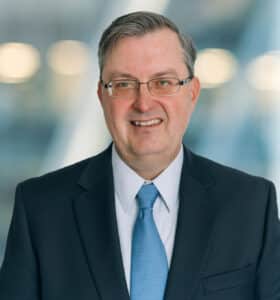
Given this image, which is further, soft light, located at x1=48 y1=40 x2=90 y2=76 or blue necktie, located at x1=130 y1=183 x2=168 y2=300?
soft light, located at x1=48 y1=40 x2=90 y2=76

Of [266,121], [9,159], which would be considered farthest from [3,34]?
[266,121]

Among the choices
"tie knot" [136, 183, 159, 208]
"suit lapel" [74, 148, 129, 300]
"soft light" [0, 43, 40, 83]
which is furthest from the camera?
"soft light" [0, 43, 40, 83]

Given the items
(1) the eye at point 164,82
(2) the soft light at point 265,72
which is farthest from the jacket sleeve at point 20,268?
(2) the soft light at point 265,72

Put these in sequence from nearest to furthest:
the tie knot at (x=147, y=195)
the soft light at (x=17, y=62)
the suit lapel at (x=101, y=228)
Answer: the suit lapel at (x=101, y=228) → the tie knot at (x=147, y=195) → the soft light at (x=17, y=62)

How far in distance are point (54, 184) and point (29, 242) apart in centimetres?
16

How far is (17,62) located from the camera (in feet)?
12.9

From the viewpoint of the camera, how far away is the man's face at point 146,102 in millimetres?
1736

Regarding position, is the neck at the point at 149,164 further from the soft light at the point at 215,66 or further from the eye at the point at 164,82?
the soft light at the point at 215,66

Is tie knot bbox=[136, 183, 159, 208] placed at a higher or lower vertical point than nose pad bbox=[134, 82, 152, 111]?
lower

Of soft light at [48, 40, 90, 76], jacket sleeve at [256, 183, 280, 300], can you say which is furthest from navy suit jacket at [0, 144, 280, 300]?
soft light at [48, 40, 90, 76]

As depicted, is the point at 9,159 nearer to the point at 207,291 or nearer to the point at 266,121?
the point at 266,121

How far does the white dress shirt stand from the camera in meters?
1.81

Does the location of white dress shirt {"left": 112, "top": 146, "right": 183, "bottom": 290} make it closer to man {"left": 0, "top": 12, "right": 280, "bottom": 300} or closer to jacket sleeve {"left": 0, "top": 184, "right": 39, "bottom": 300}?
man {"left": 0, "top": 12, "right": 280, "bottom": 300}

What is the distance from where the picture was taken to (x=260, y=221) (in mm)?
1812
